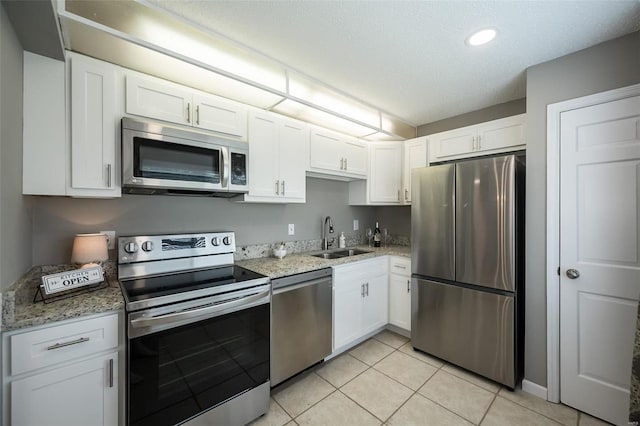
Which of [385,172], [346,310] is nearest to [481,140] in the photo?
[385,172]

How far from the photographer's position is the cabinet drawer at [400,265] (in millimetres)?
2785

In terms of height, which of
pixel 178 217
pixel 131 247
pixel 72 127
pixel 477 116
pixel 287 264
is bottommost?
pixel 287 264

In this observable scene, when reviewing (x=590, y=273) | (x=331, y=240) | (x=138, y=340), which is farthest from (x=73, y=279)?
(x=590, y=273)

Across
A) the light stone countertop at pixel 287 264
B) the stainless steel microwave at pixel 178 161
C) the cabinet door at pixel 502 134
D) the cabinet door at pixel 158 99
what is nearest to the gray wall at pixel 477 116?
the cabinet door at pixel 502 134

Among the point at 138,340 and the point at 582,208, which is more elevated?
→ the point at 582,208

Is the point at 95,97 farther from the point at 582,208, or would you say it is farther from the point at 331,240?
the point at 582,208

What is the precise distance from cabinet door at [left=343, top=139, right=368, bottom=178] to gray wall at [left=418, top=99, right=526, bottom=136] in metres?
0.96

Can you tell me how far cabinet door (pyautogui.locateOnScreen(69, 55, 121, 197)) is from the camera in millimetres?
1461

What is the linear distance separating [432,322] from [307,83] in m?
2.46

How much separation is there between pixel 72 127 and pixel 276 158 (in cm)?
130

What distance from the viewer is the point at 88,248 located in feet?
5.18

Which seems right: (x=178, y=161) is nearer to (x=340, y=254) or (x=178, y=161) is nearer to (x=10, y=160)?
(x=10, y=160)

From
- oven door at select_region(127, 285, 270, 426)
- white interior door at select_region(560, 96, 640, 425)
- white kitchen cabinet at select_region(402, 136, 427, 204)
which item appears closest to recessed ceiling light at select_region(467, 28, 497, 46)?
white interior door at select_region(560, 96, 640, 425)

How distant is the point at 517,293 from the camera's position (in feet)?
6.75
